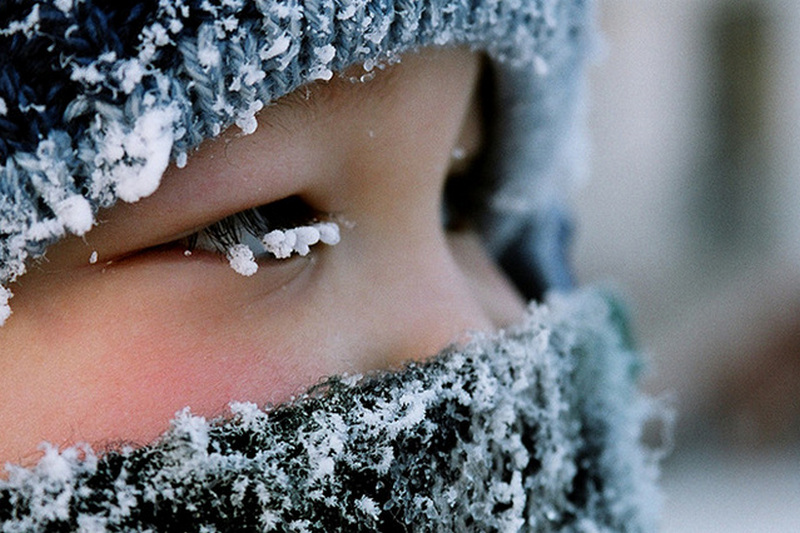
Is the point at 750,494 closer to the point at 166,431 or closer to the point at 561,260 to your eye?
the point at 561,260

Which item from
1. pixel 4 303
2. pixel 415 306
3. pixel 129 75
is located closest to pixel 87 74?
pixel 129 75

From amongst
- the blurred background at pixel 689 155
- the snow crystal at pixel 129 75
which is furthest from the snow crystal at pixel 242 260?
the blurred background at pixel 689 155

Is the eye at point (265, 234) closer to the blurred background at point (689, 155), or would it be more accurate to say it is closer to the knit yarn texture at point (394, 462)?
the knit yarn texture at point (394, 462)

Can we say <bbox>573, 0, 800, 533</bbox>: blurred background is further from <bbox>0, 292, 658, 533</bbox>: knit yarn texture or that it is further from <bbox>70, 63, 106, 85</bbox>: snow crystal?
<bbox>70, 63, 106, 85</bbox>: snow crystal

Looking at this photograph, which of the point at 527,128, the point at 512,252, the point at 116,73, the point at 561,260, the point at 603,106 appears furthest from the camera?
the point at 603,106

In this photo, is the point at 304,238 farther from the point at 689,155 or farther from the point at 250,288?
the point at 689,155

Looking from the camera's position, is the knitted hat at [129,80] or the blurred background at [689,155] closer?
the knitted hat at [129,80]

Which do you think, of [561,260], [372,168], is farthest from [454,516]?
[561,260]
